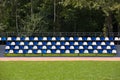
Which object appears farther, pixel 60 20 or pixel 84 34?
pixel 60 20

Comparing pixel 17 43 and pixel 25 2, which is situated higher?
pixel 25 2

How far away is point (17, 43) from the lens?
21844 mm

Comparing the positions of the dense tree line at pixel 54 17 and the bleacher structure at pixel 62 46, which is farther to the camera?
the dense tree line at pixel 54 17

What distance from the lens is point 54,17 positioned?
31.3 m

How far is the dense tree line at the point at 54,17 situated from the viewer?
3006 centimetres

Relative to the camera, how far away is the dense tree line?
98.6 ft

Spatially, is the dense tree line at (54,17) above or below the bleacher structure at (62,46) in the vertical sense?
above

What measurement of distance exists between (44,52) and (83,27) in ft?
39.0

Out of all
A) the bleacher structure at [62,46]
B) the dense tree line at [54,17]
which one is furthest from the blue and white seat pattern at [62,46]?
the dense tree line at [54,17]

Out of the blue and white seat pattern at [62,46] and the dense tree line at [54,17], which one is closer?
the blue and white seat pattern at [62,46]

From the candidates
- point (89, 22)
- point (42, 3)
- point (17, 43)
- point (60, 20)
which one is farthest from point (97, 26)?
point (17, 43)

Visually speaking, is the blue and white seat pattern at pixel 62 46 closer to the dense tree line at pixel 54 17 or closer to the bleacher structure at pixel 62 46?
the bleacher structure at pixel 62 46

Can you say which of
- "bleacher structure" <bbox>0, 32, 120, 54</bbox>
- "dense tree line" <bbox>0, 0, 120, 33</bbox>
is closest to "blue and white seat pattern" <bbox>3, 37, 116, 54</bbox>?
"bleacher structure" <bbox>0, 32, 120, 54</bbox>

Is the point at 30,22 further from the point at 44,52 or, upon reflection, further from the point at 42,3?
the point at 44,52
